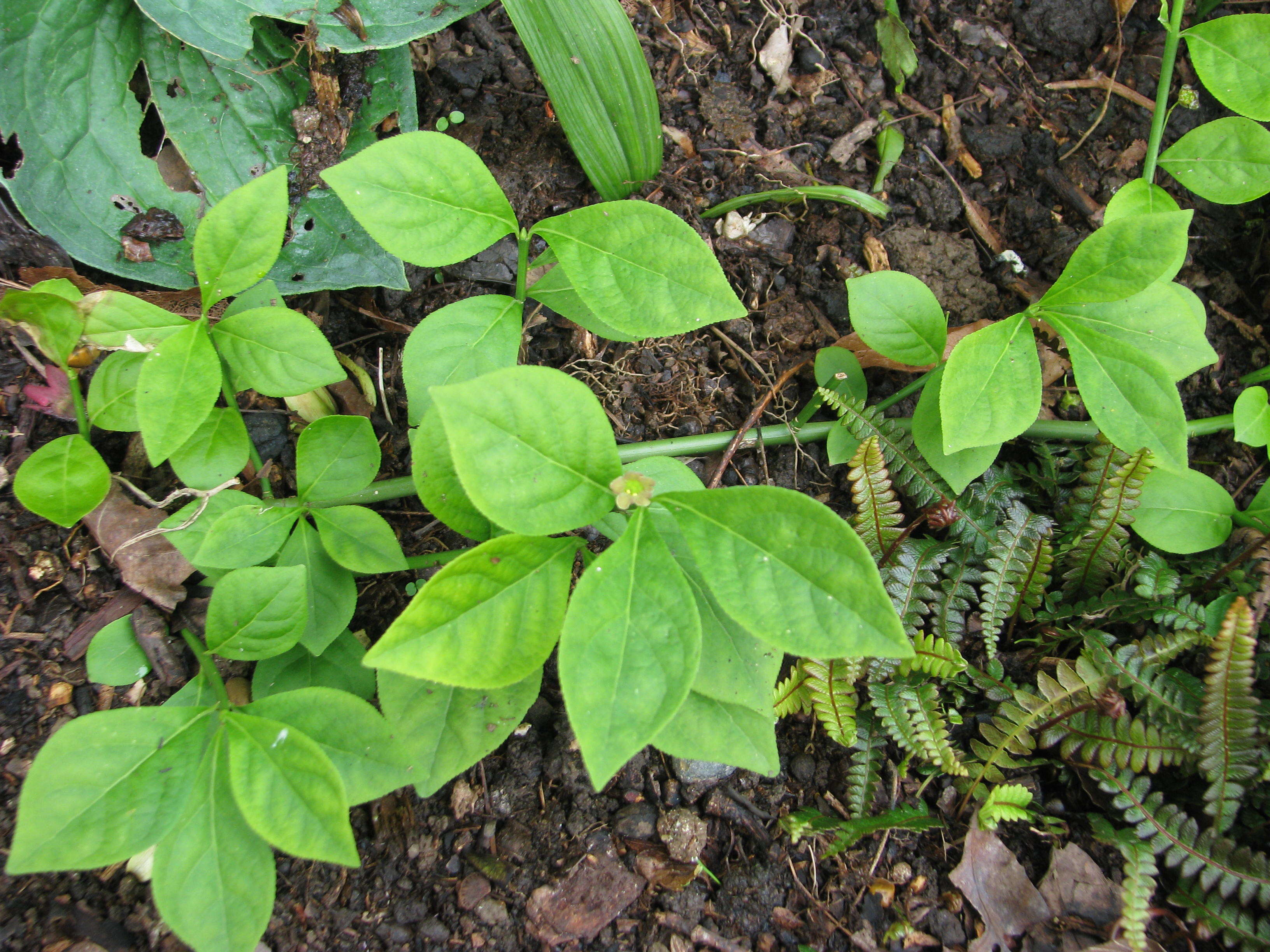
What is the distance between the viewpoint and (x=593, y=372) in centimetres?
255

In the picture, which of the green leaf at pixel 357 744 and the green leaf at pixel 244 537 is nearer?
the green leaf at pixel 357 744

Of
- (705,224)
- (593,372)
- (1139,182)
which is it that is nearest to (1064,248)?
(1139,182)

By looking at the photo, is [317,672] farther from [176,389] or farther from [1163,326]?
[1163,326]

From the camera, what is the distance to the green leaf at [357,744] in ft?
5.49

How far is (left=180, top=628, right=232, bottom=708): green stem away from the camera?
5.96 feet

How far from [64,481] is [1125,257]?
110 inches

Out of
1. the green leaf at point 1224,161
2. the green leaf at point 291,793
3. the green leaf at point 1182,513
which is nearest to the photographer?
the green leaf at point 291,793

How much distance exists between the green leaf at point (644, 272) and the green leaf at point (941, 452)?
746mm

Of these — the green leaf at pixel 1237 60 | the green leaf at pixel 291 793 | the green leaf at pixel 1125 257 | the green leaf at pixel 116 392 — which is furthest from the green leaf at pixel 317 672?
the green leaf at pixel 1237 60

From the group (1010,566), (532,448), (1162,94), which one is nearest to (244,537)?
(532,448)

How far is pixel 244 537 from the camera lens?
1.91 meters

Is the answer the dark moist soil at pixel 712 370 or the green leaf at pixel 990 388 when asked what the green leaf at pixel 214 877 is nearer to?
the dark moist soil at pixel 712 370

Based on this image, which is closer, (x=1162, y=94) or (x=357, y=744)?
(x=357, y=744)

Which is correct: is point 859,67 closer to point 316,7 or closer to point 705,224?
point 705,224
